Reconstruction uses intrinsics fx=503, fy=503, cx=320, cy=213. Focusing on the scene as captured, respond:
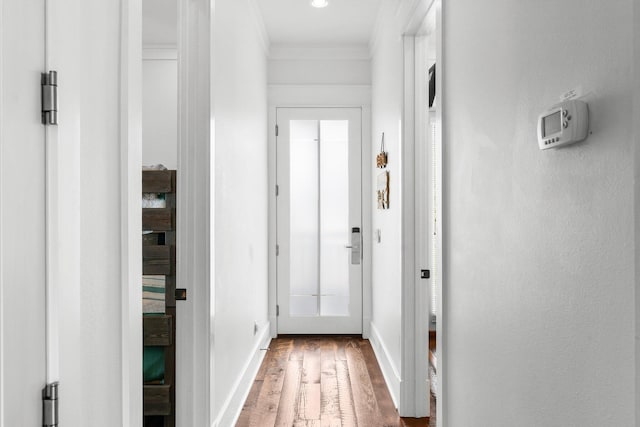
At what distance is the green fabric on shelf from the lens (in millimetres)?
2301

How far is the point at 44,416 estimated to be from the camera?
0.96 m

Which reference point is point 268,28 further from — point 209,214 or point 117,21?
point 117,21

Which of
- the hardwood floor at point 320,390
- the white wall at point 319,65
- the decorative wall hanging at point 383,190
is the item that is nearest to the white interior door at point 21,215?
the hardwood floor at point 320,390

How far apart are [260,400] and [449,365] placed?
1.74 metres

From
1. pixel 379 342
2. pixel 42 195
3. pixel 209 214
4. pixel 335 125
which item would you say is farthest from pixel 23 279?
pixel 335 125

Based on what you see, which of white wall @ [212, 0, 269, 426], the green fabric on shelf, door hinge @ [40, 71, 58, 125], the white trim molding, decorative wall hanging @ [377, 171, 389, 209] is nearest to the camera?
door hinge @ [40, 71, 58, 125]

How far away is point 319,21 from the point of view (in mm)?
4242

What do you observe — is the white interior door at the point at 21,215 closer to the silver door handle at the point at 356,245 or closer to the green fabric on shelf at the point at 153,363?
the green fabric on shelf at the point at 153,363

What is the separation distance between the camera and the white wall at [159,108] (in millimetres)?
4355

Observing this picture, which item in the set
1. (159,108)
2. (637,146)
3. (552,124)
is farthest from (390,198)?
(637,146)

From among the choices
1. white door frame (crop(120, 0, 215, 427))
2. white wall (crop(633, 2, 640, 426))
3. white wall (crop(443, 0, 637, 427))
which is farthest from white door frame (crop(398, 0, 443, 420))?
white wall (crop(633, 2, 640, 426))

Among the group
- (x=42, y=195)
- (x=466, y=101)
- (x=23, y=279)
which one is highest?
(x=466, y=101)

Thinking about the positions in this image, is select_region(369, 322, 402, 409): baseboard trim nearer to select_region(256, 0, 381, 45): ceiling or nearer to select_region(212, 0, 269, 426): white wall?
select_region(212, 0, 269, 426): white wall

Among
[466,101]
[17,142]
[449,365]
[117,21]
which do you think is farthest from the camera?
[449,365]
